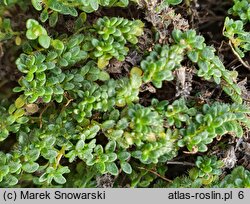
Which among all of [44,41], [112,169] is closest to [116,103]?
[112,169]

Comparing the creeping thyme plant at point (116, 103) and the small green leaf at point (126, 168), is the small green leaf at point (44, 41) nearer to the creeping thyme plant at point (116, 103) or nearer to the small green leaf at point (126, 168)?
the creeping thyme plant at point (116, 103)

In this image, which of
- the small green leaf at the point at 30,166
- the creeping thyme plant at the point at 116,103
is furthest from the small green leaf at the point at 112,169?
the small green leaf at the point at 30,166

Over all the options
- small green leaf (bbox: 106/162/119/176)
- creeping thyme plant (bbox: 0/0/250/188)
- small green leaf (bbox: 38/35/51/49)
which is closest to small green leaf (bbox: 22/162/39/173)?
creeping thyme plant (bbox: 0/0/250/188)

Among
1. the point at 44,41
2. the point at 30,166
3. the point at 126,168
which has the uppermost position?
the point at 44,41

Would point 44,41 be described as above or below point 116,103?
above

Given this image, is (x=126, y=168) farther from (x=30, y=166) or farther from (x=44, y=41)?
(x=44, y=41)

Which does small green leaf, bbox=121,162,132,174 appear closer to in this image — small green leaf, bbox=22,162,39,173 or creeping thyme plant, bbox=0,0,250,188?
creeping thyme plant, bbox=0,0,250,188

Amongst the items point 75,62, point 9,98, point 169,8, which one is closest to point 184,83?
point 169,8
